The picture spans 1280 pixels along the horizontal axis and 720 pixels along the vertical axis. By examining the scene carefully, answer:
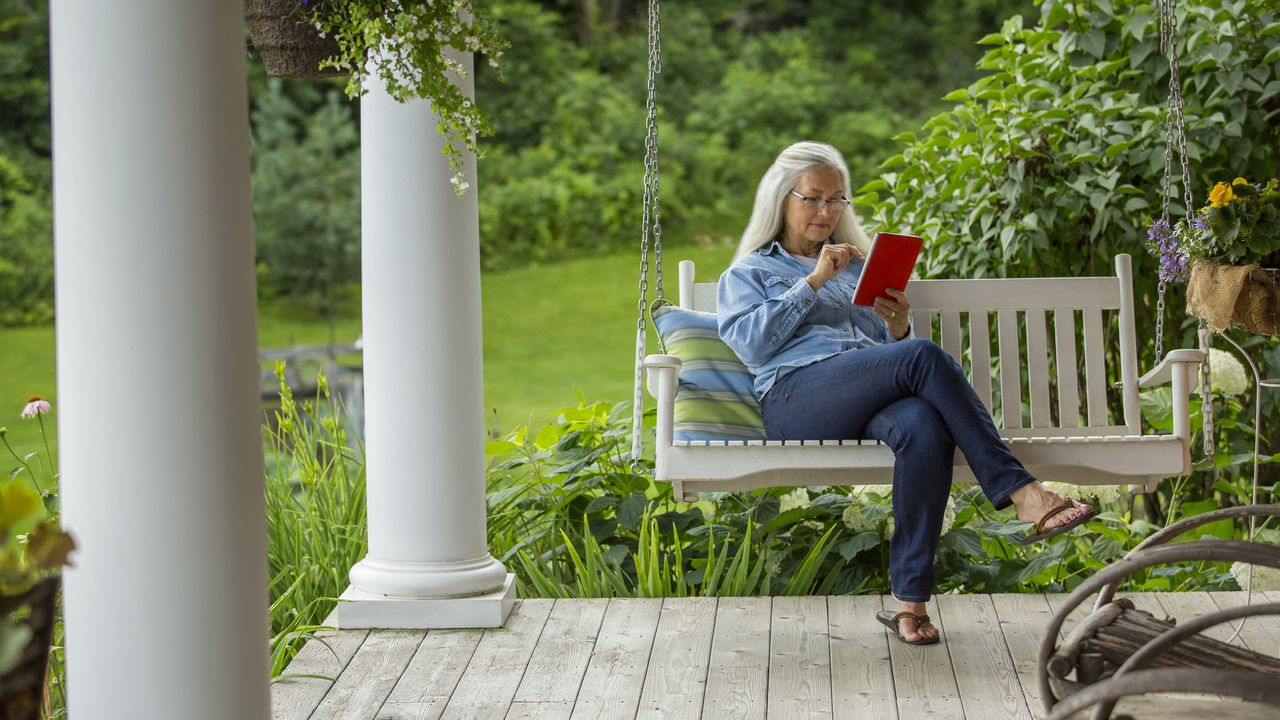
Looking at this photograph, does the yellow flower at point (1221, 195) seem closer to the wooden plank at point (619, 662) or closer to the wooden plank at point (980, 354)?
the wooden plank at point (980, 354)

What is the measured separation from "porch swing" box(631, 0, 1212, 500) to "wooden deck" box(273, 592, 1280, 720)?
0.34 metres

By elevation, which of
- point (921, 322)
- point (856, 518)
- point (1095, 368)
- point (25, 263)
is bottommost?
point (856, 518)

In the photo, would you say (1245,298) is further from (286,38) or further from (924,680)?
(286,38)

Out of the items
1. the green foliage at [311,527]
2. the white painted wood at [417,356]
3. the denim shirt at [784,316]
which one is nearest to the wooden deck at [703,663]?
the white painted wood at [417,356]

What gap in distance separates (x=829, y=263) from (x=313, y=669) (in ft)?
4.54

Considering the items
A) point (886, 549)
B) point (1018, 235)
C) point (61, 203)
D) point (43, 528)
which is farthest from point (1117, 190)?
point (43, 528)

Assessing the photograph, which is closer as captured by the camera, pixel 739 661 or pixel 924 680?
pixel 924 680

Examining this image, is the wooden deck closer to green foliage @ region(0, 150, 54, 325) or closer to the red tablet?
the red tablet

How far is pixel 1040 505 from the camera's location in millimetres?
2822

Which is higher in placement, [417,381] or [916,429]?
[417,381]

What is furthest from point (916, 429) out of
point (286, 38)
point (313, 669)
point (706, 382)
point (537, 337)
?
point (537, 337)

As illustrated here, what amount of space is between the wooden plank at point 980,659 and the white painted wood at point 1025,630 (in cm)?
1

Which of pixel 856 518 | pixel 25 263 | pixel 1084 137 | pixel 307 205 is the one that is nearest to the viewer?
pixel 856 518

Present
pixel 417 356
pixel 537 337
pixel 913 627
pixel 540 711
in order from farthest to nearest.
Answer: pixel 537 337
pixel 417 356
pixel 913 627
pixel 540 711
